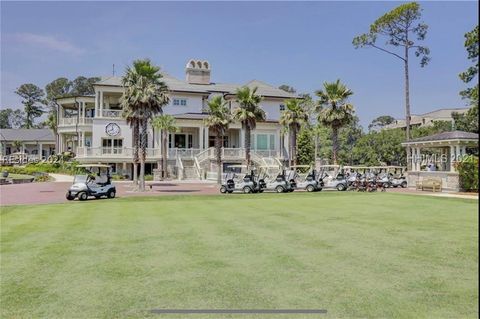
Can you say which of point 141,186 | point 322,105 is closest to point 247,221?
point 141,186

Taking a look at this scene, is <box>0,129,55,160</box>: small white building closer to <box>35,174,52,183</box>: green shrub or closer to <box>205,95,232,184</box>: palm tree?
<box>35,174,52,183</box>: green shrub

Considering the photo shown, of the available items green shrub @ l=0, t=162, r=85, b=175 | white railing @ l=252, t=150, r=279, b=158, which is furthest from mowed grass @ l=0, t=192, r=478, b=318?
green shrub @ l=0, t=162, r=85, b=175

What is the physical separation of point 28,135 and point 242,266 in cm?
7507

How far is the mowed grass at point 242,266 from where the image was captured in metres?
6.29

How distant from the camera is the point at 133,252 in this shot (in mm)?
9688

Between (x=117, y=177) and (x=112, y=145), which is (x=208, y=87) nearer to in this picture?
(x=112, y=145)

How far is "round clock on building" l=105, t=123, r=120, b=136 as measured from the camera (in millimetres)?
46125

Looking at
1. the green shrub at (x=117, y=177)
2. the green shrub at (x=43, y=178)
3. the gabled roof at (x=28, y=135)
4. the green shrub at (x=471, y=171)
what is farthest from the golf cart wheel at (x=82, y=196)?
the gabled roof at (x=28, y=135)

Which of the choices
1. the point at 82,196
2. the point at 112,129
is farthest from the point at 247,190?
the point at 112,129

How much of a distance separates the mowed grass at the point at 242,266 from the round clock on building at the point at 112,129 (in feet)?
106

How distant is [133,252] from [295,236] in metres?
4.05

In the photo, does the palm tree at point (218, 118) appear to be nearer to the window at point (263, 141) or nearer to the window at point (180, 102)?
the window at point (263, 141)

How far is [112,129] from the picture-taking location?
4631cm

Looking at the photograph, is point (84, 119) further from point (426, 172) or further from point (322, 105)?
point (426, 172)
